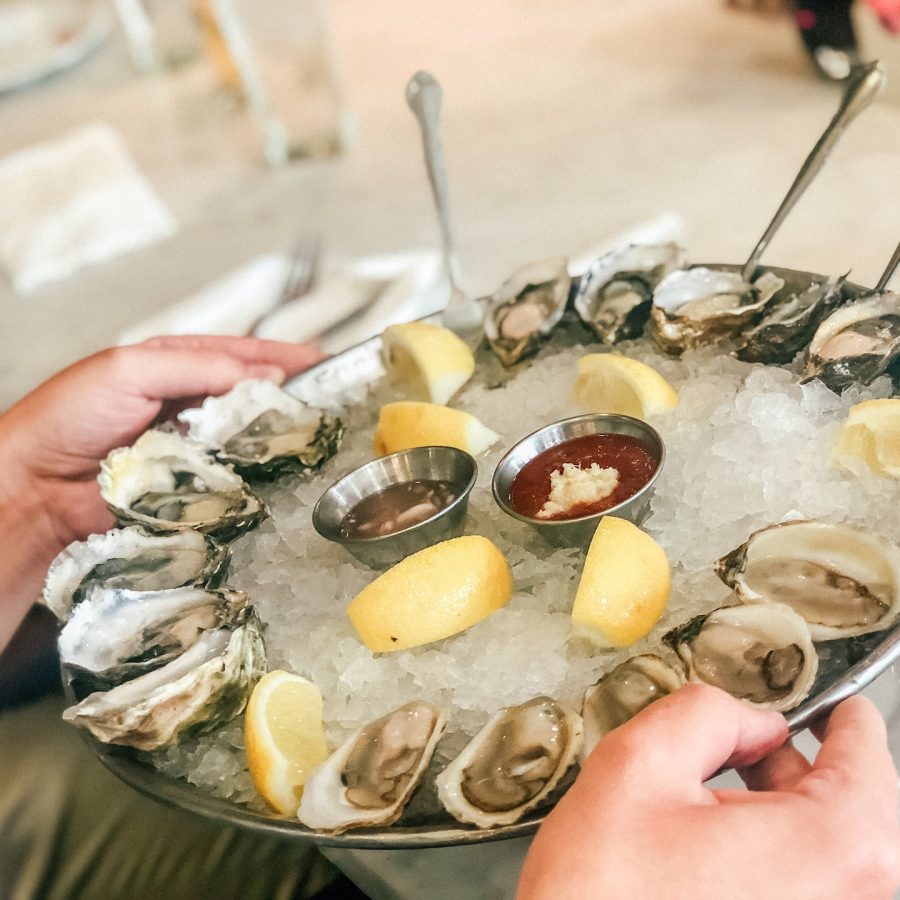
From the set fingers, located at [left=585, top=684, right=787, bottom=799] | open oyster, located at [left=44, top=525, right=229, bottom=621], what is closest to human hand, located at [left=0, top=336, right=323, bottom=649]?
open oyster, located at [left=44, top=525, right=229, bottom=621]

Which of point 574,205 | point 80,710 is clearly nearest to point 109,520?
point 80,710

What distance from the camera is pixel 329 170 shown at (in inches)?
103

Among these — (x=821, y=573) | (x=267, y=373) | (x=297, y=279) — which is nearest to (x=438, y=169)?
(x=267, y=373)

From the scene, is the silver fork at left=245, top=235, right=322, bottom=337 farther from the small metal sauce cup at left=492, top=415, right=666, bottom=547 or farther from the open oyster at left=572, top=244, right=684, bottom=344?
the small metal sauce cup at left=492, top=415, right=666, bottom=547

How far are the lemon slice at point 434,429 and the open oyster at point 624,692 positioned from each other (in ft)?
1.20

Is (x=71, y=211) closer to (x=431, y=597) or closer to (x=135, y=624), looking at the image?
(x=135, y=624)

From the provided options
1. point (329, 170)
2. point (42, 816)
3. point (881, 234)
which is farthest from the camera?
point (329, 170)

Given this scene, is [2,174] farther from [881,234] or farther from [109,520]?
[881,234]

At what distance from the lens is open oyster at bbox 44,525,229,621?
959 millimetres

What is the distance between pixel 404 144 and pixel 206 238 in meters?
0.64

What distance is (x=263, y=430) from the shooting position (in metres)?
1.17

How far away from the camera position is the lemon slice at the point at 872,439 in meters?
0.86

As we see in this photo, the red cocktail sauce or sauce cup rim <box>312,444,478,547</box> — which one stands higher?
sauce cup rim <box>312,444,478,547</box>

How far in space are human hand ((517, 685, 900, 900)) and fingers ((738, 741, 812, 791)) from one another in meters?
0.02
